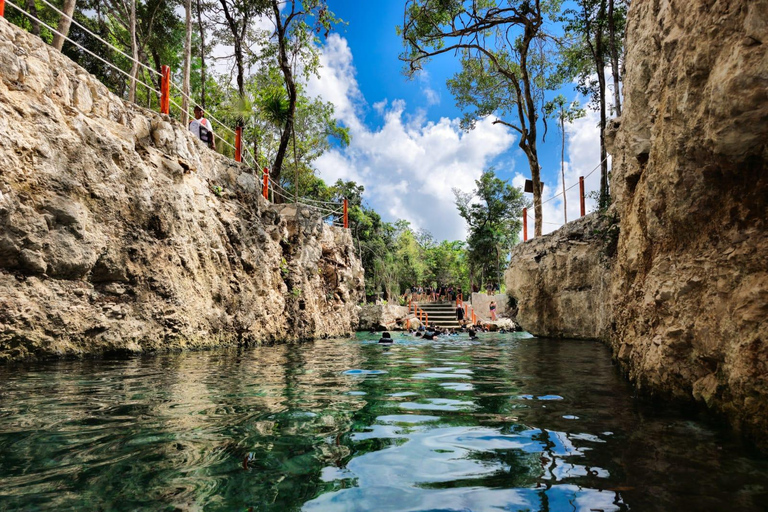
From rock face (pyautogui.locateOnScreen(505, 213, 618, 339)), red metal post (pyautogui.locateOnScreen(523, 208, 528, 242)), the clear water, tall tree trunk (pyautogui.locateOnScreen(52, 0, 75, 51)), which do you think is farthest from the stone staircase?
the clear water

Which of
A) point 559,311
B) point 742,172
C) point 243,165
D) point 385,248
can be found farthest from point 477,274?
point 742,172

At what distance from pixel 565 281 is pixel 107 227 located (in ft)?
Answer: 37.1

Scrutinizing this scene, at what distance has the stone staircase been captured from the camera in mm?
24969

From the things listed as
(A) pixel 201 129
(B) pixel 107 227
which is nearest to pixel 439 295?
(A) pixel 201 129

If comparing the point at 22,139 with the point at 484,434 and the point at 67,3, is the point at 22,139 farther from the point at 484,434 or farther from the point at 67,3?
the point at 484,434

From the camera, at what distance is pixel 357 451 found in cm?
213

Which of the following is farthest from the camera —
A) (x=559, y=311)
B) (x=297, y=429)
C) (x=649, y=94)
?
(x=559, y=311)

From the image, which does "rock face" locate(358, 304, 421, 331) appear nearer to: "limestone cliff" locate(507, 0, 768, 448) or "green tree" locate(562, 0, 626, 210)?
"green tree" locate(562, 0, 626, 210)

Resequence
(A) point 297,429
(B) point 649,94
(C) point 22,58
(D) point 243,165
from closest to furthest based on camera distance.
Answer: (A) point 297,429 → (B) point 649,94 → (C) point 22,58 → (D) point 243,165

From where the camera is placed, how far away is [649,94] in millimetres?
3959

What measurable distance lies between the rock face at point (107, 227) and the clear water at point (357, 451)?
196 cm

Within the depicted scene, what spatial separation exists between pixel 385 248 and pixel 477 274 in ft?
32.0

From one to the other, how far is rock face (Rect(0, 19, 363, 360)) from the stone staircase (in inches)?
614

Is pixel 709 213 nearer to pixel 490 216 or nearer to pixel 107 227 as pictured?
pixel 107 227
